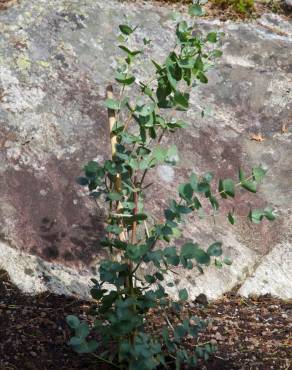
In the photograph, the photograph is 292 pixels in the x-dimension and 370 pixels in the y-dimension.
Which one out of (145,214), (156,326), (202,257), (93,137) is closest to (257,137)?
(93,137)

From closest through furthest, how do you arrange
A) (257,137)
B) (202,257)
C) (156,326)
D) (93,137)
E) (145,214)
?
(202,257) → (145,214) → (156,326) → (93,137) → (257,137)

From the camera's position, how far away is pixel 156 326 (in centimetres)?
286

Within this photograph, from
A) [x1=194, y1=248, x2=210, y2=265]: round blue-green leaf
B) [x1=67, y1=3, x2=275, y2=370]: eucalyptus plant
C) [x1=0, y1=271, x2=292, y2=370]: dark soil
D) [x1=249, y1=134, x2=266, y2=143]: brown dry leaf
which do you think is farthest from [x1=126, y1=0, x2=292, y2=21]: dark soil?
[x1=194, y1=248, x2=210, y2=265]: round blue-green leaf

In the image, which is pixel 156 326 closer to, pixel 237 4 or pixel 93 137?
pixel 93 137

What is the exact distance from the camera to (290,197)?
3750 millimetres

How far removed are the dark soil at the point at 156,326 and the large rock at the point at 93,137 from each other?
11cm

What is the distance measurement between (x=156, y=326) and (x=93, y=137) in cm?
122

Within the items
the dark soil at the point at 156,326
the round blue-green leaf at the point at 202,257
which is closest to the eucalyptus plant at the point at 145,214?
the round blue-green leaf at the point at 202,257

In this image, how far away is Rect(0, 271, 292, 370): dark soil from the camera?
2600mm

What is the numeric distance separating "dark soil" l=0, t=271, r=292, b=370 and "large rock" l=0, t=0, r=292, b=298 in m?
0.11

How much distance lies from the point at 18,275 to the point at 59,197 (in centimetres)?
49

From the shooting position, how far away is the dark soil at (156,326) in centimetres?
260

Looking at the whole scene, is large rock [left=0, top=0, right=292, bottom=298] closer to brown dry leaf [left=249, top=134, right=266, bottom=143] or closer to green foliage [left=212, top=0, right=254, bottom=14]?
brown dry leaf [left=249, top=134, right=266, bottom=143]

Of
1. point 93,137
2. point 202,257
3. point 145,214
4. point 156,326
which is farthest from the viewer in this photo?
point 93,137
